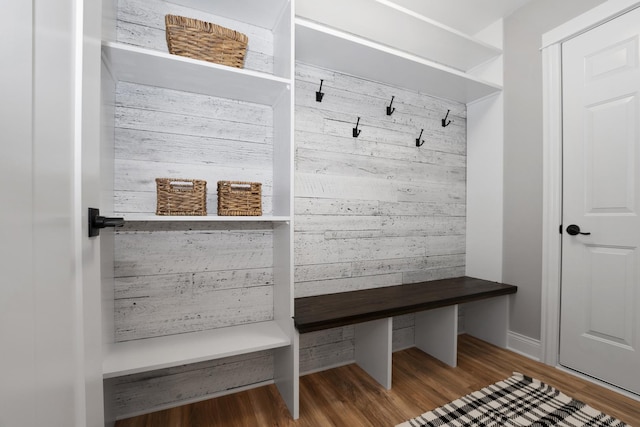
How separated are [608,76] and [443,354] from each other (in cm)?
200

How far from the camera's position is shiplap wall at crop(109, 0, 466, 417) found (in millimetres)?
1448

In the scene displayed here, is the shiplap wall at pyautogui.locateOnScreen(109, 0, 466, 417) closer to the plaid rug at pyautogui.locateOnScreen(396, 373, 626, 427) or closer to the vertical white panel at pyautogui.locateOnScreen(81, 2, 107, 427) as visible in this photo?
the vertical white panel at pyautogui.locateOnScreen(81, 2, 107, 427)

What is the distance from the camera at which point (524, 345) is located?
2.09 metres

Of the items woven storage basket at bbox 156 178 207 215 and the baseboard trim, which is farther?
the baseboard trim

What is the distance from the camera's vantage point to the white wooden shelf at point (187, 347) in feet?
3.95

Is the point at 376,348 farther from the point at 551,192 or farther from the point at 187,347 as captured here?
the point at 551,192

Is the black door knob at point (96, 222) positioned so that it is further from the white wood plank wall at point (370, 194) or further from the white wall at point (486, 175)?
the white wall at point (486, 175)

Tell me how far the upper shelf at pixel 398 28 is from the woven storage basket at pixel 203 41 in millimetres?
572

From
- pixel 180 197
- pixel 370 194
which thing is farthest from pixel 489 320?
pixel 180 197

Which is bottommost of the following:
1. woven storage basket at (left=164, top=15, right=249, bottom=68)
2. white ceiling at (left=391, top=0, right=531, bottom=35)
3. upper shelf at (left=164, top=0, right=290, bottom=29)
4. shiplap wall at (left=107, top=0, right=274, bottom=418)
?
shiplap wall at (left=107, top=0, right=274, bottom=418)

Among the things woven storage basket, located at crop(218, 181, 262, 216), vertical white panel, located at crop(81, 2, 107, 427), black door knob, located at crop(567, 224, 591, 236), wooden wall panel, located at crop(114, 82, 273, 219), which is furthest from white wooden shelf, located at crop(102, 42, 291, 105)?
black door knob, located at crop(567, 224, 591, 236)

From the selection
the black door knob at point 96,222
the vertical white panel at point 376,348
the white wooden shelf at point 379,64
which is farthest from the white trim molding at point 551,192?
the black door knob at point 96,222

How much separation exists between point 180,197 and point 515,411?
197cm

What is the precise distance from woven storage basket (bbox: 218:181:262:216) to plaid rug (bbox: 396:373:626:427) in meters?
1.28
